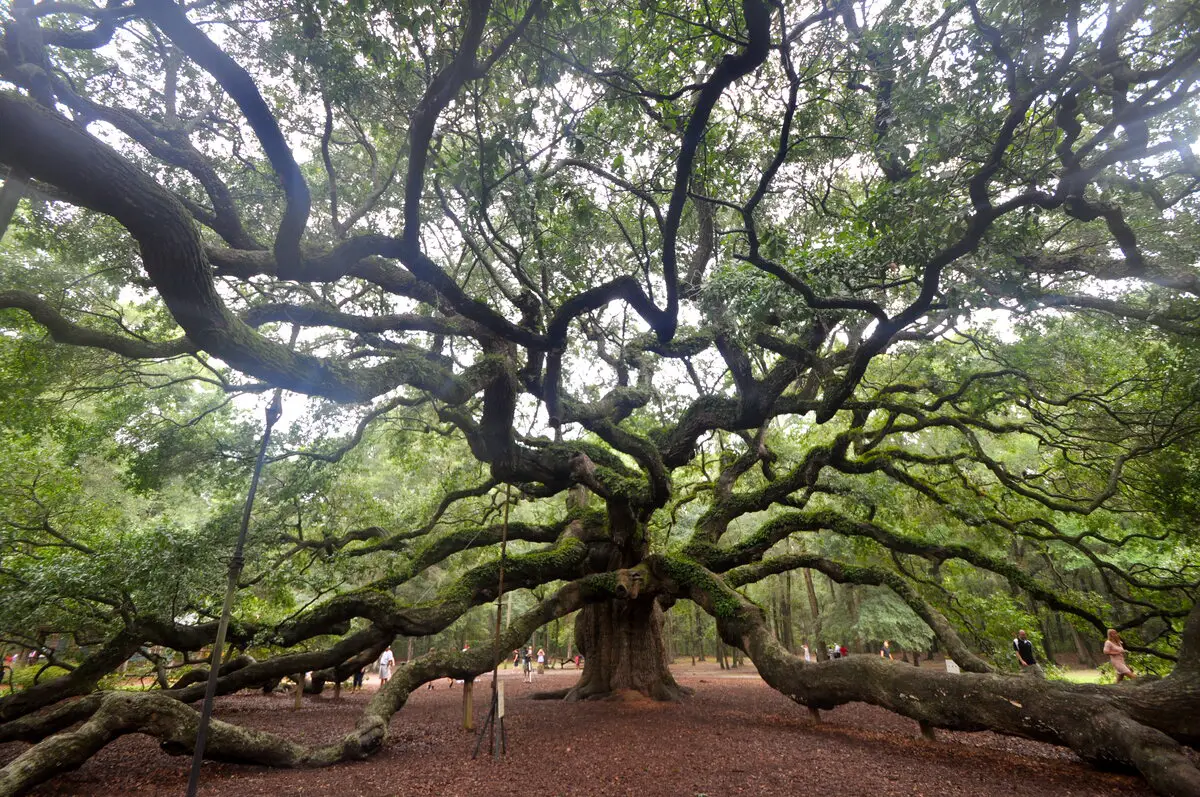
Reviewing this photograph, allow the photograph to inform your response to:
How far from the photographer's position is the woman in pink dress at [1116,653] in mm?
7016

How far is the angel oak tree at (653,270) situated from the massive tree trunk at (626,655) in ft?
0.25

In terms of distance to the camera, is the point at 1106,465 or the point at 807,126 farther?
the point at 1106,465

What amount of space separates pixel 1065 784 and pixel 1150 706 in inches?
40.6

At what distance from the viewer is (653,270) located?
8.31 metres

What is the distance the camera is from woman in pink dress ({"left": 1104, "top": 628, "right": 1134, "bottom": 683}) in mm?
7016

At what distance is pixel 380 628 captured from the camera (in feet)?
23.9

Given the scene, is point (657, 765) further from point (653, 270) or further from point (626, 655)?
point (653, 270)

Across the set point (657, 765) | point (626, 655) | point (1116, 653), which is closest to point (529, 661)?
point (626, 655)

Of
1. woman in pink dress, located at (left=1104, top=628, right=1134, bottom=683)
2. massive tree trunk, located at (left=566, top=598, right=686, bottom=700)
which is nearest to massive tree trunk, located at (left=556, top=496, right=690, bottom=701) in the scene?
massive tree trunk, located at (left=566, top=598, right=686, bottom=700)

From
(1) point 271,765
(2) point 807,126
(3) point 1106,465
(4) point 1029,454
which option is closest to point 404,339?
(1) point 271,765

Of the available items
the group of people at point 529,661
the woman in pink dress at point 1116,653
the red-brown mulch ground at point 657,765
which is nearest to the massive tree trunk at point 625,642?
the red-brown mulch ground at point 657,765

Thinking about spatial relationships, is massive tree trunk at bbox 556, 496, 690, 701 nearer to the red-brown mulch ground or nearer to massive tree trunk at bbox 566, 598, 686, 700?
massive tree trunk at bbox 566, 598, 686, 700

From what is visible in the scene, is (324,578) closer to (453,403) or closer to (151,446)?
(151,446)

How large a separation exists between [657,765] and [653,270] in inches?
262
